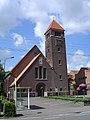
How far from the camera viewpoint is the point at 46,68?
229ft

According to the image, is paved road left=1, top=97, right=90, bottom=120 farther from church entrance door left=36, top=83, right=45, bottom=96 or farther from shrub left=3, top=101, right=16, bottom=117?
church entrance door left=36, top=83, right=45, bottom=96

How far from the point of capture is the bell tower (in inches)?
2778

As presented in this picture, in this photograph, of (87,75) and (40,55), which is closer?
(40,55)

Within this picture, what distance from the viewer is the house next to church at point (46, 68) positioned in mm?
67125

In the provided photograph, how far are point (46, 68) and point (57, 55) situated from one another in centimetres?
576

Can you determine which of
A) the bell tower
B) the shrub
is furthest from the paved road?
the bell tower

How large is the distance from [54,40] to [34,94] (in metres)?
17.8

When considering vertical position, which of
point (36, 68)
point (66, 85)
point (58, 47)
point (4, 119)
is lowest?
point (4, 119)

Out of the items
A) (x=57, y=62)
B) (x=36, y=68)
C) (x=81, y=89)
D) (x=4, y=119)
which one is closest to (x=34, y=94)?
(x=36, y=68)

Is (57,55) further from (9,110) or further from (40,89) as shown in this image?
(9,110)

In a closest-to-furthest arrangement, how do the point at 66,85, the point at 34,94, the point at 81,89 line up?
the point at 34,94 < the point at 66,85 < the point at 81,89

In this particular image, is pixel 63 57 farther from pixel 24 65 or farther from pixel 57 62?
pixel 24 65

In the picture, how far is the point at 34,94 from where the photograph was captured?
217 feet

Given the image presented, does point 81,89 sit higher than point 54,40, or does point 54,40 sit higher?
point 54,40
